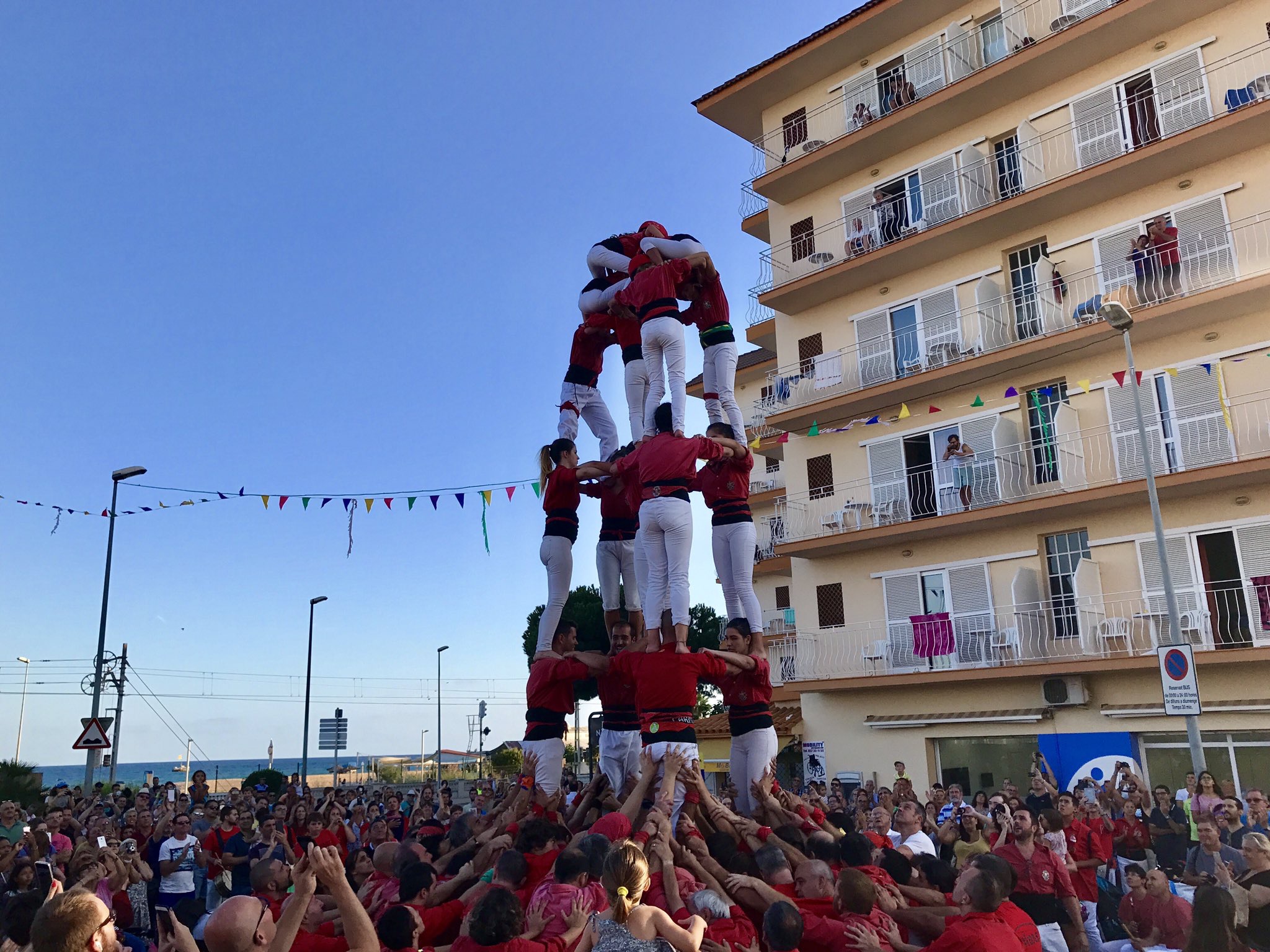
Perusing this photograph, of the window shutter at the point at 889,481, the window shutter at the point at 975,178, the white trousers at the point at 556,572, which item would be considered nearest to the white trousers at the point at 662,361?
the white trousers at the point at 556,572

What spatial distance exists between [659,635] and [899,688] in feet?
53.1

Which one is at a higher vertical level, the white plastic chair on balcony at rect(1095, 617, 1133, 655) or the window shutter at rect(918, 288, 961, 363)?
the window shutter at rect(918, 288, 961, 363)

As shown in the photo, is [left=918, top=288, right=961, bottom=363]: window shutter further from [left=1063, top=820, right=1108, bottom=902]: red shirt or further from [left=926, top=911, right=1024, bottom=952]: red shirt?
[left=926, top=911, right=1024, bottom=952]: red shirt

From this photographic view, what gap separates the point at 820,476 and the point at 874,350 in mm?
3746

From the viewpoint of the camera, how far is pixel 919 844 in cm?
866

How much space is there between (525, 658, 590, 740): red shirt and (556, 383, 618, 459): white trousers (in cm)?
279

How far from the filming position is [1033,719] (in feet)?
69.1

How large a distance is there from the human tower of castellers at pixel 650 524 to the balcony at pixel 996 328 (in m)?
13.4

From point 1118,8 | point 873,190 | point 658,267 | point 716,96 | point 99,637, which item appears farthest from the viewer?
point 716,96

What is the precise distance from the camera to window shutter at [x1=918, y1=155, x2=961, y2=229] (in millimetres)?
24047

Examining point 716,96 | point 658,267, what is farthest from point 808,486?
point 658,267

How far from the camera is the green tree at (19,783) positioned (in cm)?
1969

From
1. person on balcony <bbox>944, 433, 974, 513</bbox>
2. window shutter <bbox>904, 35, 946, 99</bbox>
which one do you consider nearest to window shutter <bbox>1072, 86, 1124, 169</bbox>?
window shutter <bbox>904, 35, 946, 99</bbox>

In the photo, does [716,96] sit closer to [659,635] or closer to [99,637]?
[99,637]
